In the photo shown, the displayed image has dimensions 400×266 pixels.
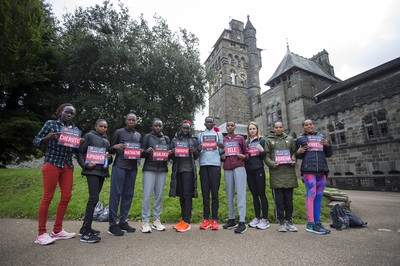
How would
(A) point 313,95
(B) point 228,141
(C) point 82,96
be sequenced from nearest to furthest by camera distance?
(B) point 228,141
(C) point 82,96
(A) point 313,95

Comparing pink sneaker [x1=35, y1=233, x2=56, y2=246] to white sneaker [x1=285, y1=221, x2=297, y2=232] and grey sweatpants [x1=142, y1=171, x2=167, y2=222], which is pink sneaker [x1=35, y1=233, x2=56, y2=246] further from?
white sneaker [x1=285, y1=221, x2=297, y2=232]

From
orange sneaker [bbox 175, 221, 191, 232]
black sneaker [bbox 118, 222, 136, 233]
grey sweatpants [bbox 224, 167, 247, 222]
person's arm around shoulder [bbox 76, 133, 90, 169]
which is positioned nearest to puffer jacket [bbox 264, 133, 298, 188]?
grey sweatpants [bbox 224, 167, 247, 222]

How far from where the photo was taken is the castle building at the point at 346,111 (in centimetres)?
1639

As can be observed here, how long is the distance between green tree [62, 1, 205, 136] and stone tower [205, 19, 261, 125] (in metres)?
24.4

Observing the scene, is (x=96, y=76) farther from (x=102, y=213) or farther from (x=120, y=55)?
(x=102, y=213)

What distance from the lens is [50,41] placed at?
1445 centimetres

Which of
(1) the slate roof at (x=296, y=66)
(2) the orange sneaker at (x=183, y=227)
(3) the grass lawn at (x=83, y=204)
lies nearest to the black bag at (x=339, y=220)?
(3) the grass lawn at (x=83, y=204)

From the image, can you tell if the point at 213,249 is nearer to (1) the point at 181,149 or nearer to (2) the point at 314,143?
(1) the point at 181,149

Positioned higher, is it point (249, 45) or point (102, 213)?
point (249, 45)

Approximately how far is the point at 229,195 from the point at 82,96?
13163mm

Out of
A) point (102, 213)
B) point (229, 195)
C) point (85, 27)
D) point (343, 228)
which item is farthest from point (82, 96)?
point (343, 228)

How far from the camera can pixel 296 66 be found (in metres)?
25.5

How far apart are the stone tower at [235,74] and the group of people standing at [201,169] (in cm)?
3639

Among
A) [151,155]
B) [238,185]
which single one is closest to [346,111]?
[238,185]
